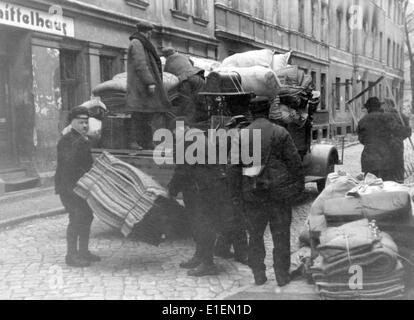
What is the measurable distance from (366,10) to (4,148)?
25981 millimetres

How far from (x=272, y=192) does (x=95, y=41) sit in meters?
8.92

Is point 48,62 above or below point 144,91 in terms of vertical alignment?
above

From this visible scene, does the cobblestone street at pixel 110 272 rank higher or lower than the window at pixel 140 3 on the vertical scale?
lower

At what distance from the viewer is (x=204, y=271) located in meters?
5.36

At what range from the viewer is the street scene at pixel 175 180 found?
15.7 feet

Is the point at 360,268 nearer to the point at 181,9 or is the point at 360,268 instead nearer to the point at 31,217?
the point at 31,217

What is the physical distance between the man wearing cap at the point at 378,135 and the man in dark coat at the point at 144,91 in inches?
106

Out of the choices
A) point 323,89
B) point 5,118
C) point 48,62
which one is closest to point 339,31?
point 323,89

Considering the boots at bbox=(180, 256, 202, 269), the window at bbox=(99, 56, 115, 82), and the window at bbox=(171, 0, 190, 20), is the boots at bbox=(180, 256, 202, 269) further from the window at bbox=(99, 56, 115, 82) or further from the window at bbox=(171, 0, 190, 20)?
the window at bbox=(171, 0, 190, 20)

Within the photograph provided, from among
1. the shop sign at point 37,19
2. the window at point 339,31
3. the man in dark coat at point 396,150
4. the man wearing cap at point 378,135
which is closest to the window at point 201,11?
the shop sign at point 37,19

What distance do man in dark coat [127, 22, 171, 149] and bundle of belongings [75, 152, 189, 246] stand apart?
165 centimetres

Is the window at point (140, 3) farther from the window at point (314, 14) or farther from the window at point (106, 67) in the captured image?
the window at point (314, 14)

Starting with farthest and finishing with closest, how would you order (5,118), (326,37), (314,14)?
(326,37)
(314,14)
(5,118)

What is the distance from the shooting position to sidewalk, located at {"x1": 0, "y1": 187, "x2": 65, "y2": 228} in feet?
26.4
